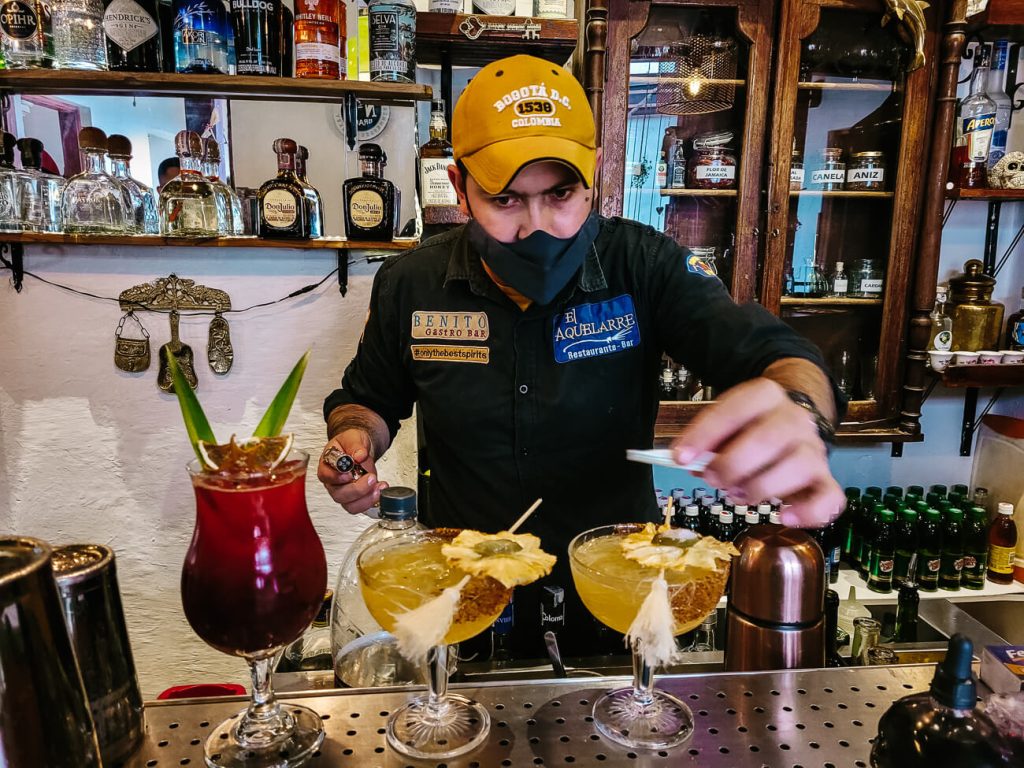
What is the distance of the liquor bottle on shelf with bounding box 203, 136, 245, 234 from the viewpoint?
212cm

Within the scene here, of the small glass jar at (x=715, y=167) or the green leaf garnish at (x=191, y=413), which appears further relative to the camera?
the small glass jar at (x=715, y=167)

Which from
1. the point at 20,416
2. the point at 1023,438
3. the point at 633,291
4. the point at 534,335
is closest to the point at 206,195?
the point at 20,416

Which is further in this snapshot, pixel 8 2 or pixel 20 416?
pixel 20 416

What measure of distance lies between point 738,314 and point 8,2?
205 centimetres

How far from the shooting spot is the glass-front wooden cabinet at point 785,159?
2412 millimetres

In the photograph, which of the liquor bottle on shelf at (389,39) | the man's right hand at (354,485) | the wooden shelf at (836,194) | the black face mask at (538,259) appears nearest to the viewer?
the man's right hand at (354,485)

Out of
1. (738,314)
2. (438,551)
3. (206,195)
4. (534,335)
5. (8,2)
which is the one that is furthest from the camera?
(206,195)

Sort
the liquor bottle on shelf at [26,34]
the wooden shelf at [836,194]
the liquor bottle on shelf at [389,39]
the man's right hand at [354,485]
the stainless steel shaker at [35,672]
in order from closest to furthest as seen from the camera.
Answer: the stainless steel shaker at [35,672], the man's right hand at [354,485], the liquor bottle on shelf at [26,34], the liquor bottle on shelf at [389,39], the wooden shelf at [836,194]

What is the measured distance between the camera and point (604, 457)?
1593 mm

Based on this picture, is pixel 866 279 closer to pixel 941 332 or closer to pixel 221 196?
pixel 941 332

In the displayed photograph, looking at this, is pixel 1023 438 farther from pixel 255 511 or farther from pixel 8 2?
pixel 8 2

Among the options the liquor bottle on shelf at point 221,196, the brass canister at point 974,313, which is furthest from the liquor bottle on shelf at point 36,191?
the brass canister at point 974,313

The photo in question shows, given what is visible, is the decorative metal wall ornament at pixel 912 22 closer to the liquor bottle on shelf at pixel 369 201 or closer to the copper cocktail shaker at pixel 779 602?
the liquor bottle on shelf at pixel 369 201

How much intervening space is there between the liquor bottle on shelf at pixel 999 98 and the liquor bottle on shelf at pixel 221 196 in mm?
2750
